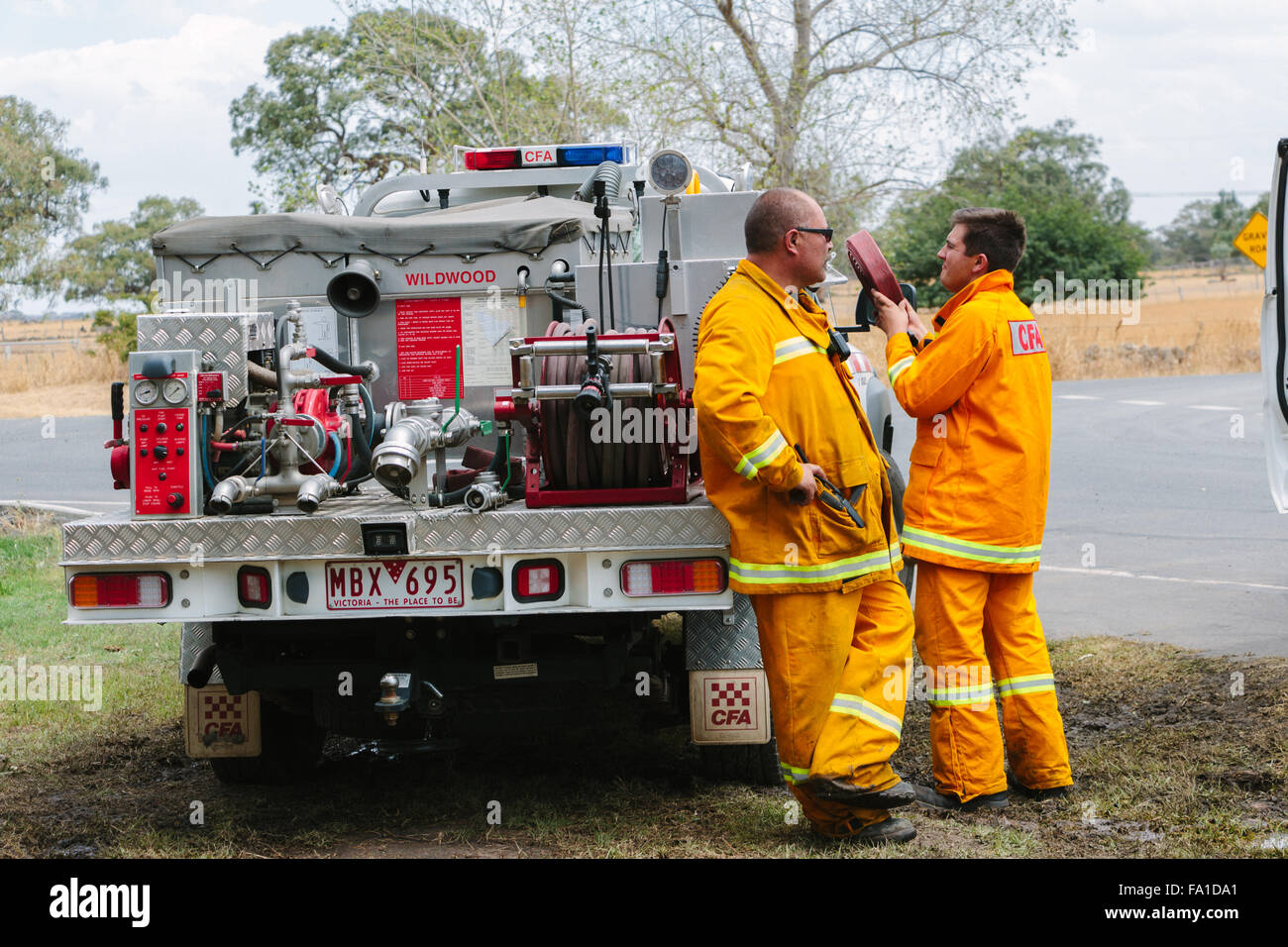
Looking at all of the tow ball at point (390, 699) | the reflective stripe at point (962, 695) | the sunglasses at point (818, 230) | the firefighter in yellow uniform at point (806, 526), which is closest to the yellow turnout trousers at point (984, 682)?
the reflective stripe at point (962, 695)

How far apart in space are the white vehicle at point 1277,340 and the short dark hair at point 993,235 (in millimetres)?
874

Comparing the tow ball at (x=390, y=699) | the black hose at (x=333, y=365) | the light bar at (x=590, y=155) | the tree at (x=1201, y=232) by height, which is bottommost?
the tow ball at (x=390, y=699)

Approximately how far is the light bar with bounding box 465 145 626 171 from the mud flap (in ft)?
10.9

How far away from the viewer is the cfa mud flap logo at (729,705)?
4730mm

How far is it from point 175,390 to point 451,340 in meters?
1.60

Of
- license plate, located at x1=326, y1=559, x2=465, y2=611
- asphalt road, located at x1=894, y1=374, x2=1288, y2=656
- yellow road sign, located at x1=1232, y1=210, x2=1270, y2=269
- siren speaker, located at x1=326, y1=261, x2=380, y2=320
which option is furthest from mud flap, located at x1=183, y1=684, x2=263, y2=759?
yellow road sign, located at x1=1232, y1=210, x2=1270, y2=269

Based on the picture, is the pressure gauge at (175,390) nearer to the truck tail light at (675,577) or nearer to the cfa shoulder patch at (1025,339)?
the truck tail light at (675,577)

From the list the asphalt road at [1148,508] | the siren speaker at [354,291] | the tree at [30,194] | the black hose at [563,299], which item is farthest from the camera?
the tree at [30,194]

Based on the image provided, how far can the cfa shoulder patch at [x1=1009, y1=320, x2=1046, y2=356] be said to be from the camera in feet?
15.8

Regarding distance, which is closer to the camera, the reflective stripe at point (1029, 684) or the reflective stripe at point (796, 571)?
the reflective stripe at point (796, 571)

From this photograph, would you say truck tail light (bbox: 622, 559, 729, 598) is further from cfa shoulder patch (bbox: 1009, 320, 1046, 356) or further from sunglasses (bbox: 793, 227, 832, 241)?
cfa shoulder patch (bbox: 1009, 320, 1046, 356)

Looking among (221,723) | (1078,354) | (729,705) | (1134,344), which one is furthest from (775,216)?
(1134,344)

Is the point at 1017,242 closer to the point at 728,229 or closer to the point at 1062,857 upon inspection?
the point at 728,229
